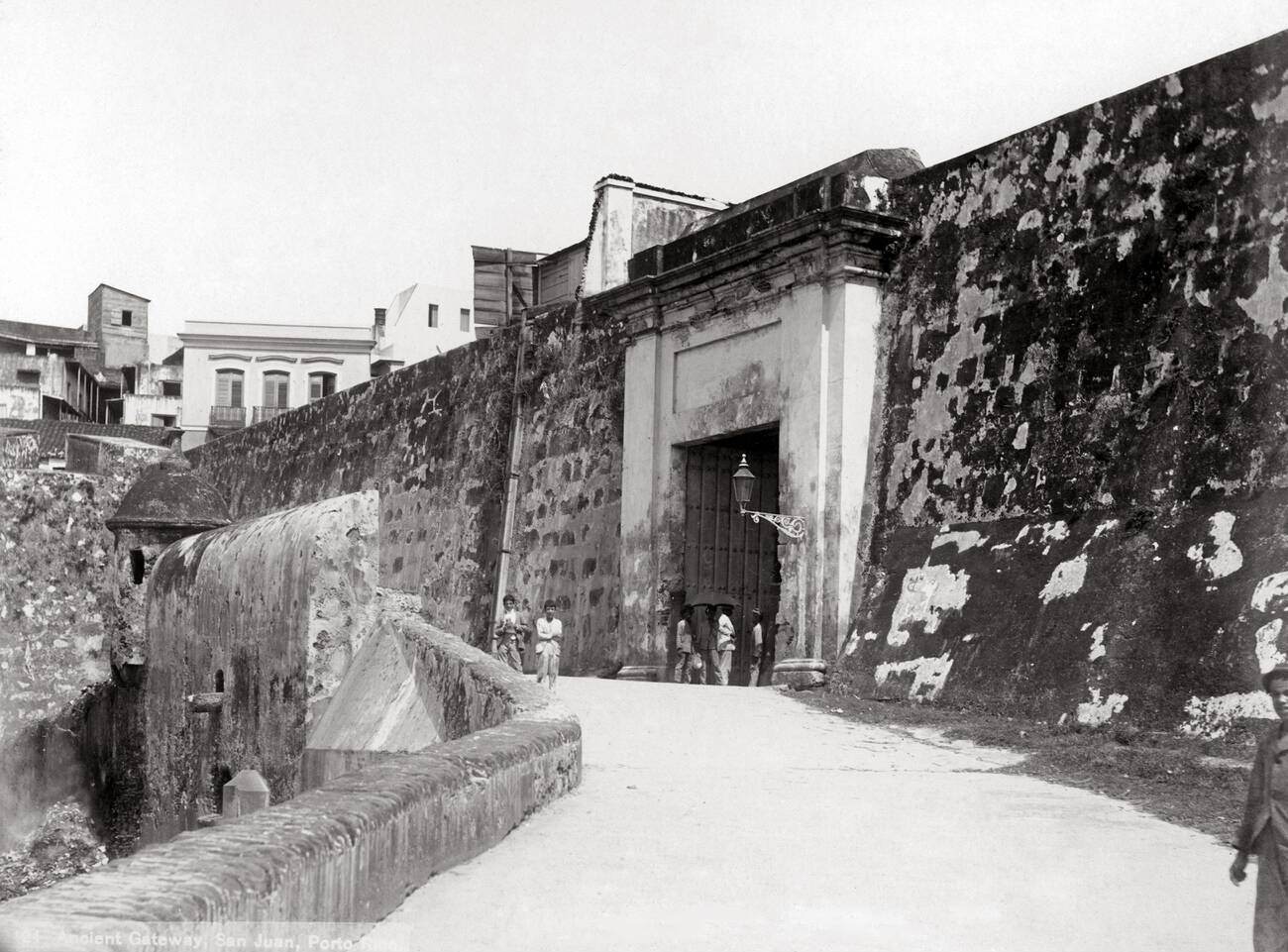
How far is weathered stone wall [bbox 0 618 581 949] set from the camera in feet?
10.9

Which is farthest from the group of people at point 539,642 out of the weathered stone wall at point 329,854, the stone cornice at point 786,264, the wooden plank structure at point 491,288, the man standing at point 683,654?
the wooden plank structure at point 491,288

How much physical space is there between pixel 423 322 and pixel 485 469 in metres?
31.7

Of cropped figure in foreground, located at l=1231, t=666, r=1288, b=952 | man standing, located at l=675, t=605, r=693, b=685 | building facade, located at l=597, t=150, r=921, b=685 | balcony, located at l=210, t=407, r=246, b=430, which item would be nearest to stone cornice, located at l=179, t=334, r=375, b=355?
balcony, located at l=210, t=407, r=246, b=430

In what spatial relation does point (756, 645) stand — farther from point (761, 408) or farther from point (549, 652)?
point (549, 652)

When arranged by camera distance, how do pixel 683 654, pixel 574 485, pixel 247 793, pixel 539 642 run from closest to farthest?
pixel 247 793, pixel 539 642, pixel 683 654, pixel 574 485

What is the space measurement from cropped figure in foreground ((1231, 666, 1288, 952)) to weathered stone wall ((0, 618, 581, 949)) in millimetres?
2370

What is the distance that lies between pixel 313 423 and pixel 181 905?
20.8m

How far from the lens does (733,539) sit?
14.7 m

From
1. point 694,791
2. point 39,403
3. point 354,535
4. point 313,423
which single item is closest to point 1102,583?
point 694,791

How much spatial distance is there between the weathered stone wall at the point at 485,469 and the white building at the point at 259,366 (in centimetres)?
2244

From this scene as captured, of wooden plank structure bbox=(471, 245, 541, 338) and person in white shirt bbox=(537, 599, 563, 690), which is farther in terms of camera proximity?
wooden plank structure bbox=(471, 245, 541, 338)

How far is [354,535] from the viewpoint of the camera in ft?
34.8

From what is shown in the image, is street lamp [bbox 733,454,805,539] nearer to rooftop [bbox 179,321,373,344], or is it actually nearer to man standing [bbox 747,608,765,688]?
man standing [bbox 747,608,765,688]

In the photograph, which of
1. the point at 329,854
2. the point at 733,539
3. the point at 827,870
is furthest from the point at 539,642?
the point at 329,854
